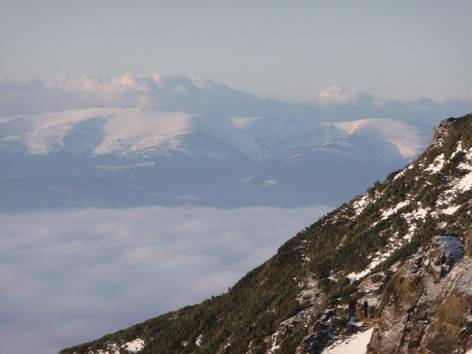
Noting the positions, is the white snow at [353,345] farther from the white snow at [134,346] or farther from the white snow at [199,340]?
the white snow at [134,346]

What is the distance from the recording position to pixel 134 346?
57.1m

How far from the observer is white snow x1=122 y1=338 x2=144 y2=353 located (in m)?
56.0

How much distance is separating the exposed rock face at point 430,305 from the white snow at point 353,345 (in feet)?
6.90

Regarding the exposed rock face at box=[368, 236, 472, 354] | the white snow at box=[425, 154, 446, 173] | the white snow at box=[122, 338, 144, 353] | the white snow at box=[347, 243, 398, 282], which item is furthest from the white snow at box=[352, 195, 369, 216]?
the exposed rock face at box=[368, 236, 472, 354]

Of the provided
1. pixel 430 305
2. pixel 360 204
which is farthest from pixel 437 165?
pixel 430 305

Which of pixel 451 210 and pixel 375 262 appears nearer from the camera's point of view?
pixel 375 262

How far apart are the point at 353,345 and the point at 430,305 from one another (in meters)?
6.59

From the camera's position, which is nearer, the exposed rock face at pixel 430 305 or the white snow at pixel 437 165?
the exposed rock face at pixel 430 305

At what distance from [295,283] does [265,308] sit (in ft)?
10.5

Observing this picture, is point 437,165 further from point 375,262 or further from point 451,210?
point 375,262

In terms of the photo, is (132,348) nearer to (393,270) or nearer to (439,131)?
(393,270)

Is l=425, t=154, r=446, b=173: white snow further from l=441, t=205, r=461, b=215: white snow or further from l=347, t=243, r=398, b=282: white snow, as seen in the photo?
l=347, t=243, r=398, b=282: white snow

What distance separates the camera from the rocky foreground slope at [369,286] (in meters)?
28.9

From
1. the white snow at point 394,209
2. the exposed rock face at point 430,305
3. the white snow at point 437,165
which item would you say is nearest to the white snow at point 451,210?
the white snow at point 394,209
